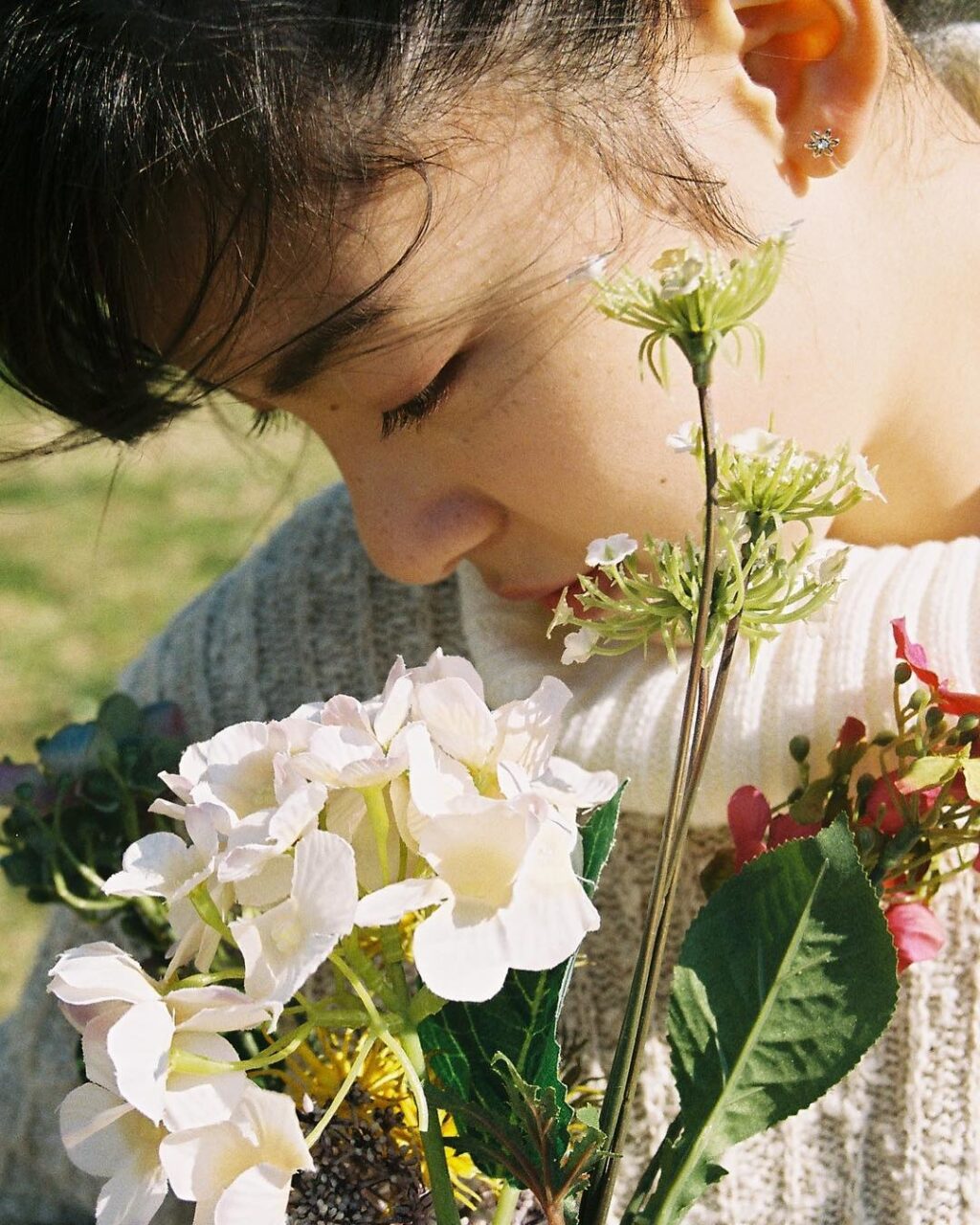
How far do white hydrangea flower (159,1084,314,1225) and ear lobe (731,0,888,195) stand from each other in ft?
1.72

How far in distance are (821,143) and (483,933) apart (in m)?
0.48

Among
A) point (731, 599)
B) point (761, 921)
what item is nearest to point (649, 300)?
point (731, 599)

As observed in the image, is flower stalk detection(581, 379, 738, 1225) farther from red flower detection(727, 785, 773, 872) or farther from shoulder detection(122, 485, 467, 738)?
shoulder detection(122, 485, 467, 738)

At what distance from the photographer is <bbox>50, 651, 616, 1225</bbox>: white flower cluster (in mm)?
435

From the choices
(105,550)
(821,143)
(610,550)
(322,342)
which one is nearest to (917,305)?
(821,143)

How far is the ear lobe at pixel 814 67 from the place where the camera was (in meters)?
0.73

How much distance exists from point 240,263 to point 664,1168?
443 mm

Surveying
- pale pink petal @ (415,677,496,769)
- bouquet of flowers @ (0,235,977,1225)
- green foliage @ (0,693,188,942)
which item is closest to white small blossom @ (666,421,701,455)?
bouquet of flowers @ (0,235,977,1225)

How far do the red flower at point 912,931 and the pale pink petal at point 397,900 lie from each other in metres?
0.27

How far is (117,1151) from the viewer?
0.47m

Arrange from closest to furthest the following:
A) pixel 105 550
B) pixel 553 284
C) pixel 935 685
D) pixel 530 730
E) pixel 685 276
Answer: pixel 685 276
pixel 530 730
pixel 935 685
pixel 553 284
pixel 105 550

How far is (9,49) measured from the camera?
702mm

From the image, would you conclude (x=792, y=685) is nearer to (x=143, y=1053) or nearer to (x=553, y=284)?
(x=553, y=284)

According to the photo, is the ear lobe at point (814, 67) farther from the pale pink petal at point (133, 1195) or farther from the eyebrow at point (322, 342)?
the pale pink petal at point (133, 1195)
